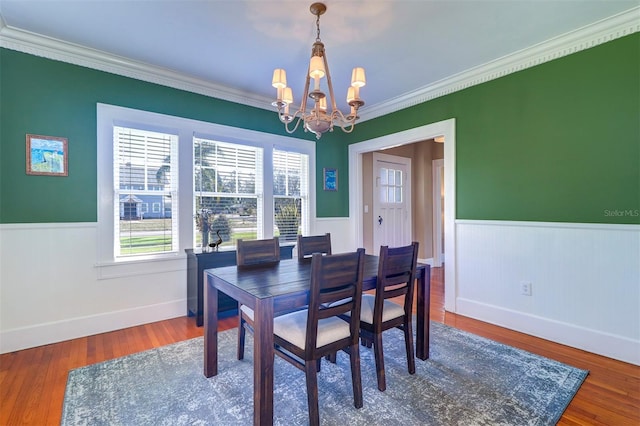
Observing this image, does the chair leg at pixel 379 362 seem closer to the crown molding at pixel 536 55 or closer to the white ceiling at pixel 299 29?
the white ceiling at pixel 299 29

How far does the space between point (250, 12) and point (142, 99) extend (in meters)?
1.67

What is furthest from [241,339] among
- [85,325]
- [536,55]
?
[536,55]

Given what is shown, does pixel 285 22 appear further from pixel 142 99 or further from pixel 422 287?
pixel 422 287

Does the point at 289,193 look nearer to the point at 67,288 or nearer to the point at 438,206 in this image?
the point at 67,288

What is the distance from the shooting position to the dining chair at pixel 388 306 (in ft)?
6.39

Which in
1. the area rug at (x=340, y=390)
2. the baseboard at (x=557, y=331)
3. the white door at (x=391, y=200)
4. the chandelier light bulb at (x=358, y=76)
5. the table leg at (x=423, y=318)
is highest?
the chandelier light bulb at (x=358, y=76)

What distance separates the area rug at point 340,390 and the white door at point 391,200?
309 cm

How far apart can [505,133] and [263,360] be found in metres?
3.11

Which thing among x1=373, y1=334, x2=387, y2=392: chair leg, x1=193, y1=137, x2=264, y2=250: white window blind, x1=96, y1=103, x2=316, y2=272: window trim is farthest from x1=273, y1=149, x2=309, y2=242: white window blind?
x1=373, y1=334, x2=387, y2=392: chair leg

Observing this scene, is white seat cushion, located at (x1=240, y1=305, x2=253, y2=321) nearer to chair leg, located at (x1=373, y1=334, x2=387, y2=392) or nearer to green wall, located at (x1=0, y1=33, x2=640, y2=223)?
chair leg, located at (x1=373, y1=334, x2=387, y2=392)

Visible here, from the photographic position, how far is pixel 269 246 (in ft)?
8.64

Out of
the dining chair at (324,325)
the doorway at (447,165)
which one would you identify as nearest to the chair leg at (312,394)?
the dining chair at (324,325)

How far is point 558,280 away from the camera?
2.73 metres

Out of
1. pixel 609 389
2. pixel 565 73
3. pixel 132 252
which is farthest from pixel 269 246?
pixel 565 73
